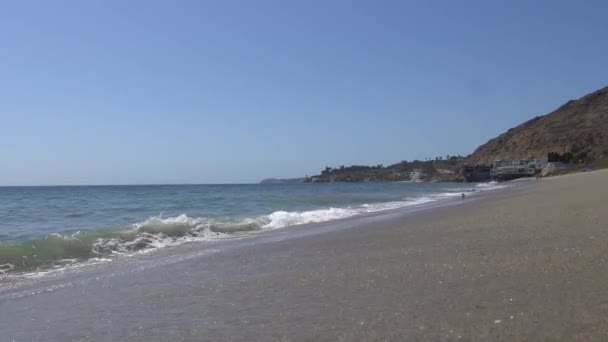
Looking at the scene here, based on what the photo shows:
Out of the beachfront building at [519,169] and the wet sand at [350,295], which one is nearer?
the wet sand at [350,295]

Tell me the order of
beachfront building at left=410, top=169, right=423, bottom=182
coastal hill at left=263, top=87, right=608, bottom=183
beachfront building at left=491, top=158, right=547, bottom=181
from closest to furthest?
beachfront building at left=491, top=158, right=547, bottom=181 < coastal hill at left=263, top=87, right=608, bottom=183 < beachfront building at left=410, top=169, right=423, bottom=182

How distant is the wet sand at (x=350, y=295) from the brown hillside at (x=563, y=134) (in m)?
113

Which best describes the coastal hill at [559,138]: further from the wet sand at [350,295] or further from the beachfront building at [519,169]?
the wet sand at [350,295]

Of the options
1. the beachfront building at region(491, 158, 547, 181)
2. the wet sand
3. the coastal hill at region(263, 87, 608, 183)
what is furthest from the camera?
the coastal hill at region(263, 87, 608, 183)

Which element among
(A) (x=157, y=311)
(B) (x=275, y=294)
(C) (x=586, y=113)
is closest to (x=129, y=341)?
(A) (x=157, y=311)

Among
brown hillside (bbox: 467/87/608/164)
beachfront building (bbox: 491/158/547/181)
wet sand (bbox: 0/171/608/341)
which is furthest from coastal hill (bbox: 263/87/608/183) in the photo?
wet sand (bbox: 0/171/608/341)

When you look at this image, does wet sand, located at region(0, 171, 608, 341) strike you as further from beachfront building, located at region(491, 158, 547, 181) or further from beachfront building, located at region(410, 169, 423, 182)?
beachfront building, located at region(410, 169, 423, 182)

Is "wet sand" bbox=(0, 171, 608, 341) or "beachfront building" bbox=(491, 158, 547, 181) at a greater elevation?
"beachfront building" bbox=(491, 158, 547, 181)

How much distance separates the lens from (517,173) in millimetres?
109812

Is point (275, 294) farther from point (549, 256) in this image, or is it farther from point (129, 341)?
point (549, 256)

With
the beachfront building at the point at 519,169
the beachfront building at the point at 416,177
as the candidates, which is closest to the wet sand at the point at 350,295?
the beachfront building at the point at 519,169

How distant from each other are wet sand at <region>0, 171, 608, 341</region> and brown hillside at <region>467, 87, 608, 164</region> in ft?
372

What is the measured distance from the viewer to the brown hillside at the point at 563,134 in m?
123

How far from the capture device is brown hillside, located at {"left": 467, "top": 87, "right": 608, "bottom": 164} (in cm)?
12338
